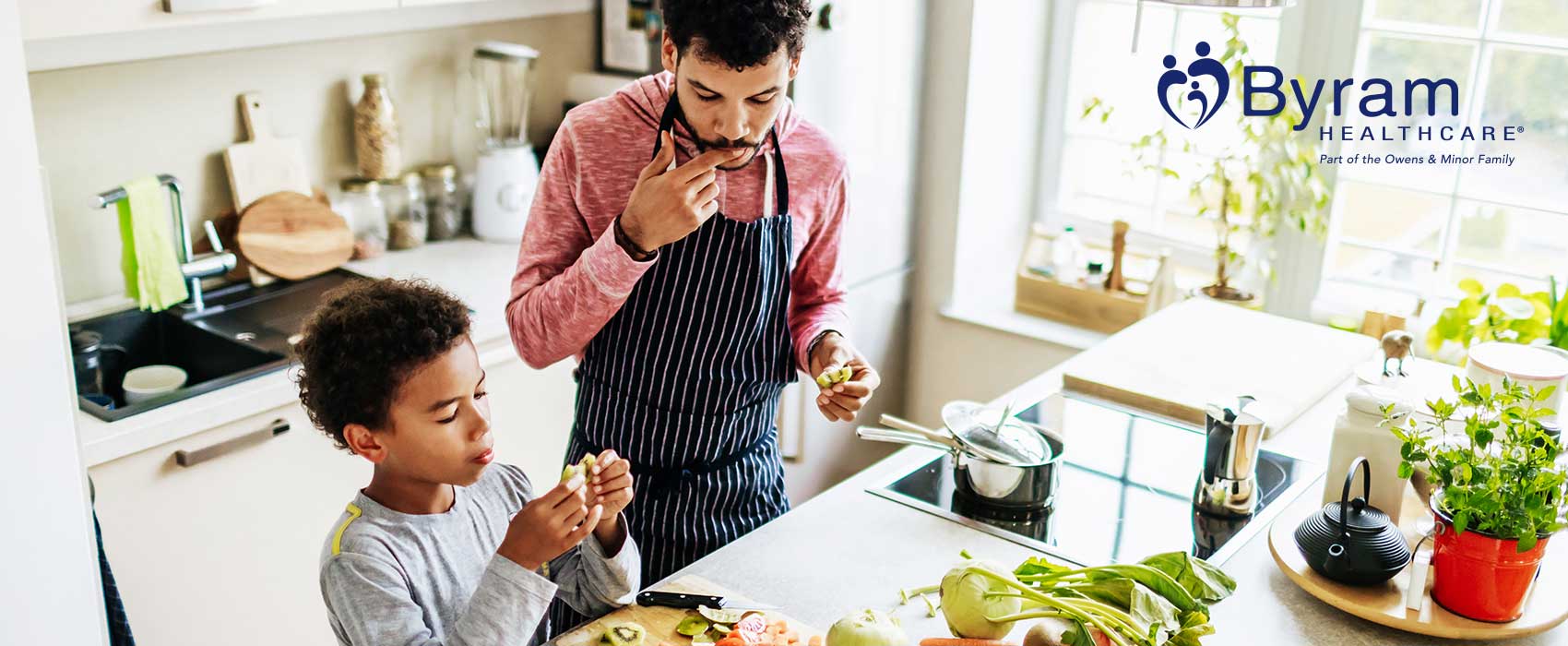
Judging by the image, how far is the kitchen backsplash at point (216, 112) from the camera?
241 centimetres

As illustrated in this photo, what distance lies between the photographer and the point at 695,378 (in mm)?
1729

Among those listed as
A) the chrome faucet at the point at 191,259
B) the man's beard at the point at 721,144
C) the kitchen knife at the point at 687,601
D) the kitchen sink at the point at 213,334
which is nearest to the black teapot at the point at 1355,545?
the kitchen knife at the point at 687,601

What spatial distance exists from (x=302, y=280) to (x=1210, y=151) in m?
2.08

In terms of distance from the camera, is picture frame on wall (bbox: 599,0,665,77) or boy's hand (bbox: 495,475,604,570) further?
picture frame on wall (bbox: 599,0,665,77)

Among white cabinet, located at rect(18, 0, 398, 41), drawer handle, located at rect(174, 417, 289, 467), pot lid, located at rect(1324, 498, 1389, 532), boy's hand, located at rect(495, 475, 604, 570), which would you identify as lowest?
drawer handle, located at rect(174, 417, 289, 467)

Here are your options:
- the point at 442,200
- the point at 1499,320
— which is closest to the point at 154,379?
the point at 442,200

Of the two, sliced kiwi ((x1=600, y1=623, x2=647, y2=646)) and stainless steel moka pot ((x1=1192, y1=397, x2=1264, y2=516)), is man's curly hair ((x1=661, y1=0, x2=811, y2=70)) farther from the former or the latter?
stainless steel moka pot ((x1=1192, y1=397, x2=1264, y2=516))

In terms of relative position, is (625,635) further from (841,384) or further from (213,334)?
(213,334)

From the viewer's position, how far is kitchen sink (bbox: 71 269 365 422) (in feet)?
7.89

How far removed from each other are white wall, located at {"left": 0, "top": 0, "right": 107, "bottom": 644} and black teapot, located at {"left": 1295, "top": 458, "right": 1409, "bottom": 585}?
4.82 feet

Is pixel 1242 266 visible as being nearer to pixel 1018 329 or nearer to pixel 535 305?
pixel 1018 329

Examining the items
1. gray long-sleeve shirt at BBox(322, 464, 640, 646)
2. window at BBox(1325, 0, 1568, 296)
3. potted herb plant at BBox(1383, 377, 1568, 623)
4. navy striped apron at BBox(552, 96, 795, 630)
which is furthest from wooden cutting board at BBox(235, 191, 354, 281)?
window at BBox(1325, 0, 1568, 296)

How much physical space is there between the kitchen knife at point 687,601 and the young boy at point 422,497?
0.02 m

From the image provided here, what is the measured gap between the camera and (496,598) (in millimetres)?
1275
